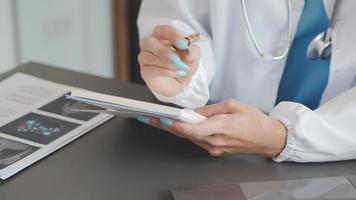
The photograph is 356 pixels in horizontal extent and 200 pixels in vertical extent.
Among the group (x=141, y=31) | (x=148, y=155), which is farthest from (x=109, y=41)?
(x=148, y=155)

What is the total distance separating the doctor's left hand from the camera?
0.78 meters

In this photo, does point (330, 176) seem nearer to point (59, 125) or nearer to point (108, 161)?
point (108, 161)

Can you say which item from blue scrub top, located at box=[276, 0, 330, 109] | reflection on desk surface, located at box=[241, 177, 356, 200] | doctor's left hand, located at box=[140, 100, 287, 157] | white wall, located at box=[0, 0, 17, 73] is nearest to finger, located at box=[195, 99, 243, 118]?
doctor's left hand, located at box=[140, 100, 287, 157]

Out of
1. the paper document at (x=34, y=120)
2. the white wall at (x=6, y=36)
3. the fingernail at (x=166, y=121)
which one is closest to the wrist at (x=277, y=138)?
the fingernail at (x=166, y=121)

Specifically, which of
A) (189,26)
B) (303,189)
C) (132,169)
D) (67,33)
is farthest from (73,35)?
(303,189)

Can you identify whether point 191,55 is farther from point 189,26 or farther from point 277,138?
point 277,138

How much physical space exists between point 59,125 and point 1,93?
6.4 inches

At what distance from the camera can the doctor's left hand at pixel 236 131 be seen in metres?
0.78

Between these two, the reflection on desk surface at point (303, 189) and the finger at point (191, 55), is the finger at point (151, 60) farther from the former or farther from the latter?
the reflection on desk surface at point (303, 189)

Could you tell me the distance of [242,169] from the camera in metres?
0.79

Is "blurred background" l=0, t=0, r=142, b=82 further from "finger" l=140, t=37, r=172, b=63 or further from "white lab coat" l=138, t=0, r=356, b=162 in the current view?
"finger" l=140, t=37, r=172, b=63

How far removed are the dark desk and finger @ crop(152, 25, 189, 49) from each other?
14 cm

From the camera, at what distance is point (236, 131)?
2.59 ft

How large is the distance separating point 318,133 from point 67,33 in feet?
4.42
